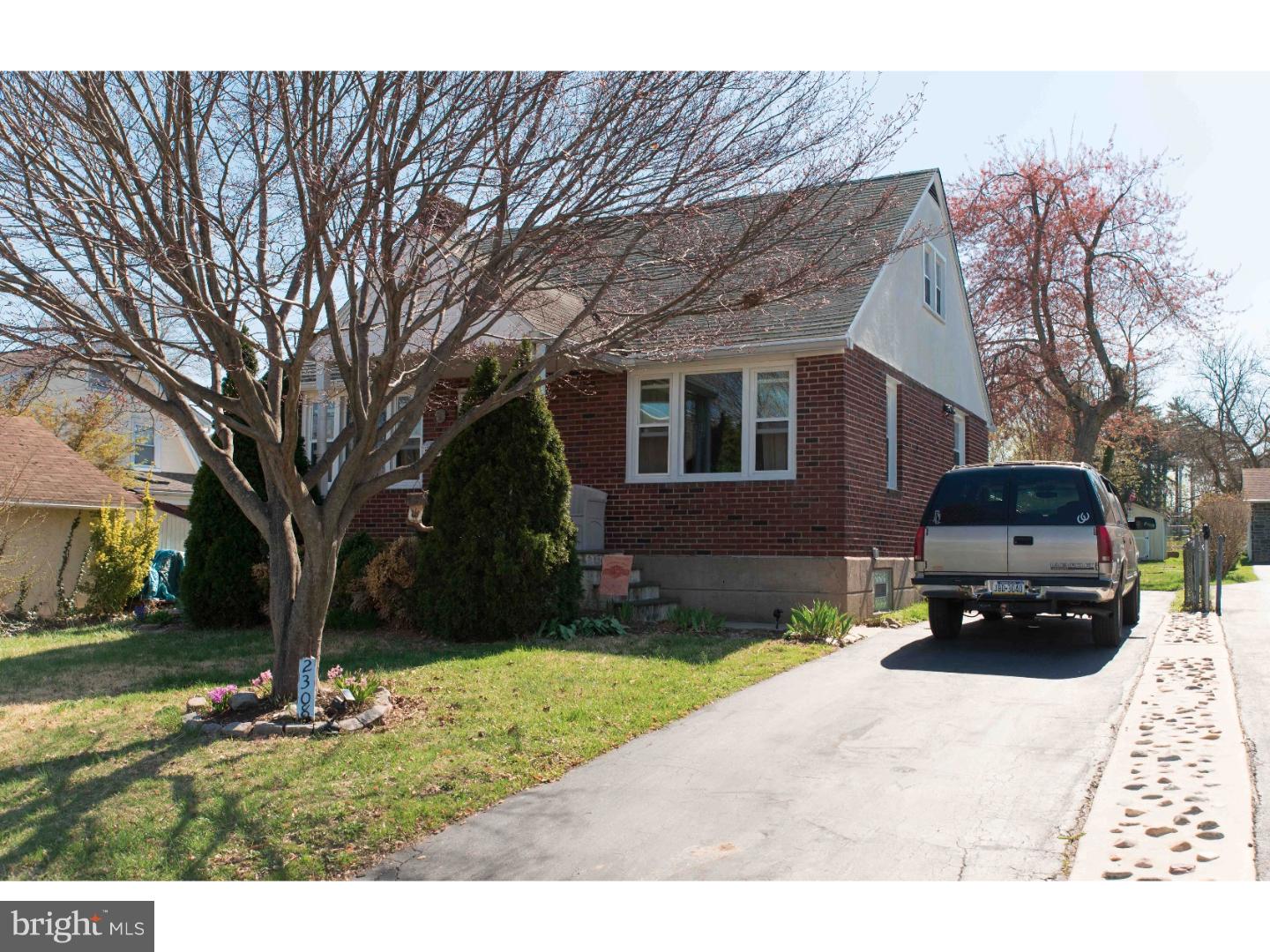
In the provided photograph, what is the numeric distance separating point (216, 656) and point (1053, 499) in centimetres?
888

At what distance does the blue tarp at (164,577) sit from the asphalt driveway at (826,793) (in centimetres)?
1096

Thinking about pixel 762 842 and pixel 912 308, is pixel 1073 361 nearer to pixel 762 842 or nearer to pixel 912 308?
pixel 912 308

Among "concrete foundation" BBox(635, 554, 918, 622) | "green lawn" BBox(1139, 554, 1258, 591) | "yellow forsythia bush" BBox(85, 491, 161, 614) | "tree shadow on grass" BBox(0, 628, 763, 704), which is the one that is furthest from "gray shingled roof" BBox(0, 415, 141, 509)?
"green lawn" BBox(1139, 554, 1258, 591)

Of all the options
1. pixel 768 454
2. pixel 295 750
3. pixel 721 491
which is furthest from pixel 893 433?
pixel 295 750

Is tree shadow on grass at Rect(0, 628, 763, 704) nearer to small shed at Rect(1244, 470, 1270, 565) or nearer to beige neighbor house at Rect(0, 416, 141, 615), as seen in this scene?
beige neighbor house at Rect(0, 416, 141, 615)

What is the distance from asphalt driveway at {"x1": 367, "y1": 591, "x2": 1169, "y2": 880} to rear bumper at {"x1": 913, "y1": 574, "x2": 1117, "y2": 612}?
3.44ft

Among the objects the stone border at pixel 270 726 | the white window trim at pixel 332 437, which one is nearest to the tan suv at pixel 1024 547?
the stone border at pixel 270 726

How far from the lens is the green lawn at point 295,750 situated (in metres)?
5.04

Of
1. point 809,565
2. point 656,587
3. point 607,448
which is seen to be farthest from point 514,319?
point 809,565

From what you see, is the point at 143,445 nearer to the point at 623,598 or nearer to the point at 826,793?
the point at 623,598

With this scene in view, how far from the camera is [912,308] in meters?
15.7

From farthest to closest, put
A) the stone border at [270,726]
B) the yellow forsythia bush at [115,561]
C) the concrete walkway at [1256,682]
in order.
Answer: the yellow forsythia bush at [115,561], the stone border at [270,726], the concrete walkway at [1256,682]

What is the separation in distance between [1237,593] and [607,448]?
12.3 metres

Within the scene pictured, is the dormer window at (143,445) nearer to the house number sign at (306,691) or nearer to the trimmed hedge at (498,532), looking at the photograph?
the trimmed hedge at (498,532)
